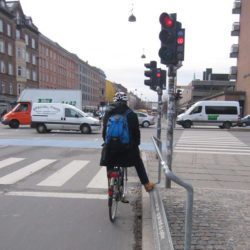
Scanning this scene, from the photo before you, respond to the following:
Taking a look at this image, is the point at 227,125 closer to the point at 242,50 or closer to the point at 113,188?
the point at 242,50

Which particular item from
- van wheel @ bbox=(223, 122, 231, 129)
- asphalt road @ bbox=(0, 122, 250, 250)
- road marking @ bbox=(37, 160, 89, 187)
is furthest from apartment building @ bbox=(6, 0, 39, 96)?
asphalt road @ bbox=(0, 122, 250, 250)

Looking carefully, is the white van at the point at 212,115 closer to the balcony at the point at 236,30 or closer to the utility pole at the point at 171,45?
the utility pole at the point at 171,45

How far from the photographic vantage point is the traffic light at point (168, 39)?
7121mm

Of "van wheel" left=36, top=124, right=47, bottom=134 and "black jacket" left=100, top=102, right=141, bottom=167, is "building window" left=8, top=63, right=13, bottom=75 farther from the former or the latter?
"black jacket" left=100, top=102, right=141, bottom=167

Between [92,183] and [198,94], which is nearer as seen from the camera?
[92,183]

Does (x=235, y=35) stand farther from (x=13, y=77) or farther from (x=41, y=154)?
(x=41, y=154)

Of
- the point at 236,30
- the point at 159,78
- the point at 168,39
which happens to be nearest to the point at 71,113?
the point at 159,78

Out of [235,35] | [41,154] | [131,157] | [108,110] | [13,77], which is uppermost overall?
[235,35]

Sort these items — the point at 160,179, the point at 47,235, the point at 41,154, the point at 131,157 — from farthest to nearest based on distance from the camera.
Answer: the point at 41,154 → the point at 160,179 → the point at 131,157 → the point at 47,235

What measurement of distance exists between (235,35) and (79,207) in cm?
6253

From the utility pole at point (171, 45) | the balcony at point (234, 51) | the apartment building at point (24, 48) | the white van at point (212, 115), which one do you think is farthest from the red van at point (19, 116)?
the balcony at point (234, 51)

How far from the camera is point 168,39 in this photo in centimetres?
717

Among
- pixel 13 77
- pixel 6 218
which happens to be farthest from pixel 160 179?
pixel 13 77

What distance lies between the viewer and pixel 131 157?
5.52 metres
